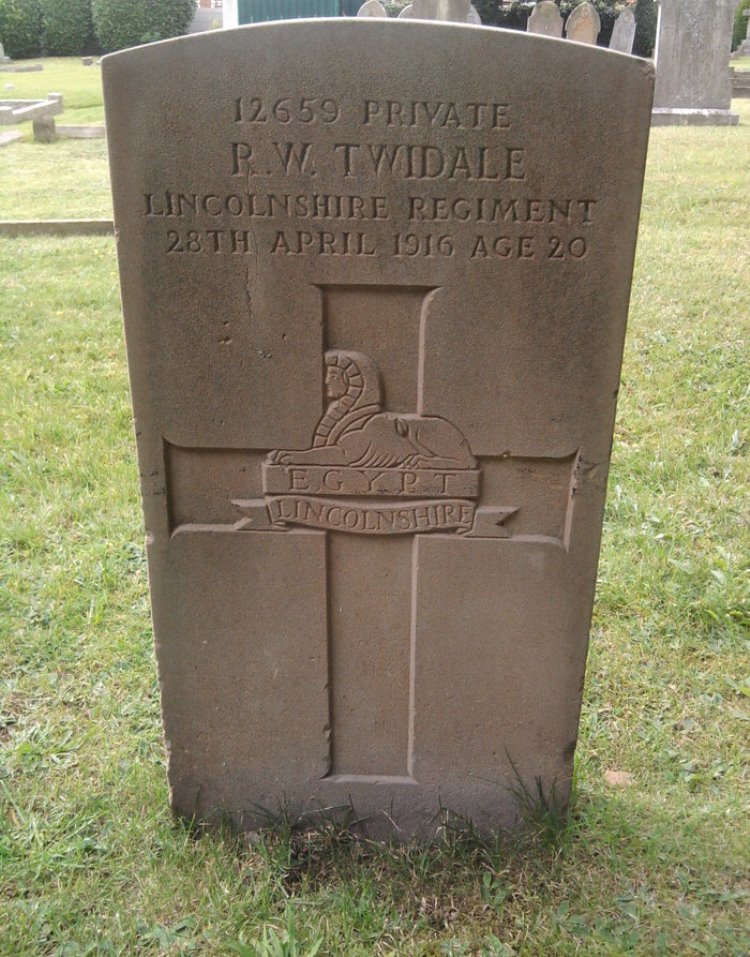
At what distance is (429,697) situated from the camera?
264cm

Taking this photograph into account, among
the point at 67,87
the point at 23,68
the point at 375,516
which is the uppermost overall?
the point at 23,68

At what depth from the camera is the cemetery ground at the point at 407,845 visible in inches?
98.3

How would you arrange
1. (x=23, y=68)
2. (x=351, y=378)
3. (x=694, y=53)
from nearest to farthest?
1. (x=351, y=378)
2. (x=694, y=53)
3. (x=23, y=68)

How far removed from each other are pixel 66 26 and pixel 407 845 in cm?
3661

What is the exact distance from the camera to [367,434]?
2363 mm

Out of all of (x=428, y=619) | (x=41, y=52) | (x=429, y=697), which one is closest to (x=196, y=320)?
(x=428, y=619)

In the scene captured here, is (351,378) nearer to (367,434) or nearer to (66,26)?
(367,434)

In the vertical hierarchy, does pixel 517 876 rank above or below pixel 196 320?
below

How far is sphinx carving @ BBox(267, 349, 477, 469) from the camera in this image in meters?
2.32

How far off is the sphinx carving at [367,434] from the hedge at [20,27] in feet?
120

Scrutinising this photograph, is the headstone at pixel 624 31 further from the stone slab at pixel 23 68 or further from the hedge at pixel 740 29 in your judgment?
the hedge at pixel 740 29

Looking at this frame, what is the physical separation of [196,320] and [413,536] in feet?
2.49

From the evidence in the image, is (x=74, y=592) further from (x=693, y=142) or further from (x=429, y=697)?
(x=693, y=142)

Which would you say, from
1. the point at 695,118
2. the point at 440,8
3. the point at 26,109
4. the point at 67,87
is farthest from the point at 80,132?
the point at 695,118
